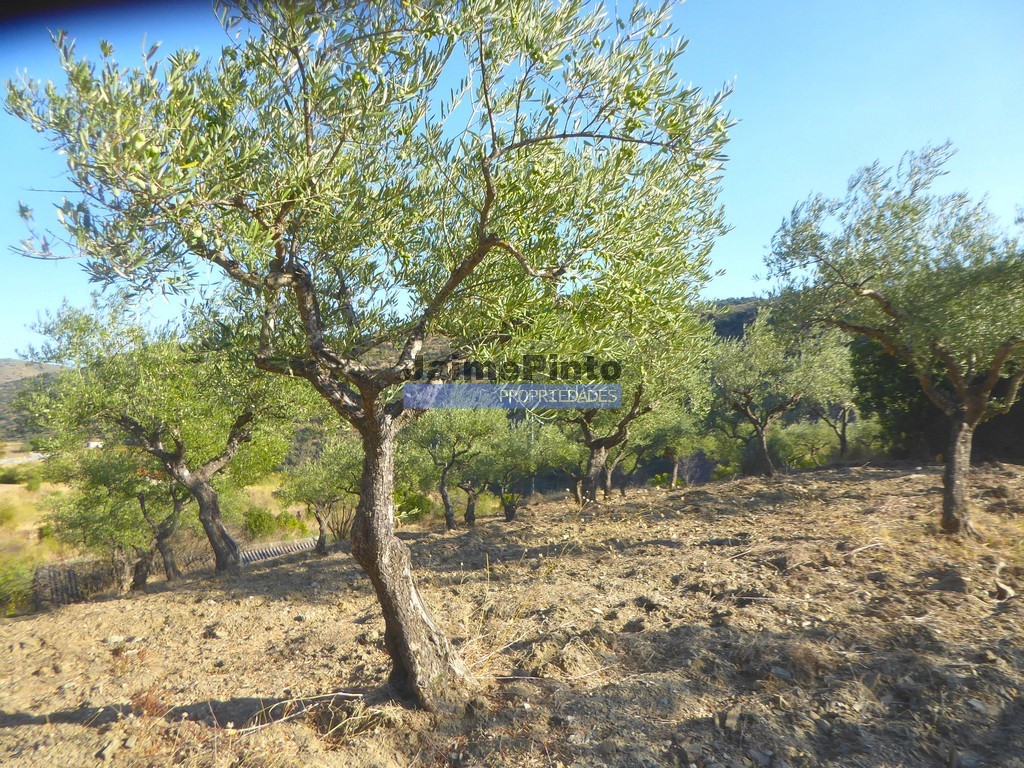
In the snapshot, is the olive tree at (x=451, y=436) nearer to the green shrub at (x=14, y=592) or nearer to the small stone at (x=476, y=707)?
the green shrub at (x=14, y=592)

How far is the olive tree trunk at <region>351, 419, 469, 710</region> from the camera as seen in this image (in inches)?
197

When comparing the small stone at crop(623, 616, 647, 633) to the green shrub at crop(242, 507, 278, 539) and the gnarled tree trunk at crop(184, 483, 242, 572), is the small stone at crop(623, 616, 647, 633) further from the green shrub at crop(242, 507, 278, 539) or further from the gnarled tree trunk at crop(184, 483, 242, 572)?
the green shrub at crop(242, 507, 278, 539)

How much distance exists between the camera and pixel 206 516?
13438 millimetres

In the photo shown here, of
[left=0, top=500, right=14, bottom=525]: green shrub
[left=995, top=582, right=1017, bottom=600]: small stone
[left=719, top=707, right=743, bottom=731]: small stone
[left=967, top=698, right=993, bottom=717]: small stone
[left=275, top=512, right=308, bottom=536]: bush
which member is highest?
[left=995, top=582, right=1017, bottom=600]: small stone

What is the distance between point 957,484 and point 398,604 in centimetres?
929

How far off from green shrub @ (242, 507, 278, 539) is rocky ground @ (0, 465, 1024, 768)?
27.8 meters

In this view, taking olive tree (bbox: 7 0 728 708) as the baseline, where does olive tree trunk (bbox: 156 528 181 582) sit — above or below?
below

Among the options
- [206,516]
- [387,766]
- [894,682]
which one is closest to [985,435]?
[894,682]

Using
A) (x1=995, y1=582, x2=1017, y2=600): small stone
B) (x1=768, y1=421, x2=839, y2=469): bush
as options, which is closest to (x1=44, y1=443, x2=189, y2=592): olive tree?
(x1=995, y1=582, x2=1017, y2=600): small stone

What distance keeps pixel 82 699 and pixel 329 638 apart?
2502 mm

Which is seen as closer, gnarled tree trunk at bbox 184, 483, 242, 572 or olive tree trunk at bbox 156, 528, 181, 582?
gnarled tree trunk at bbox 184, 483, 242, 572

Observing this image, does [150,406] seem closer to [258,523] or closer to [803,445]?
[258,523]

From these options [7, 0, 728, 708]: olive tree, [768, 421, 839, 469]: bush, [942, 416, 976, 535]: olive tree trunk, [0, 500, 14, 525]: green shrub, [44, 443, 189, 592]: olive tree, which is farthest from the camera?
[768, 421, 839, 469]: bush

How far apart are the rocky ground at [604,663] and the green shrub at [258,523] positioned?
2780cm
